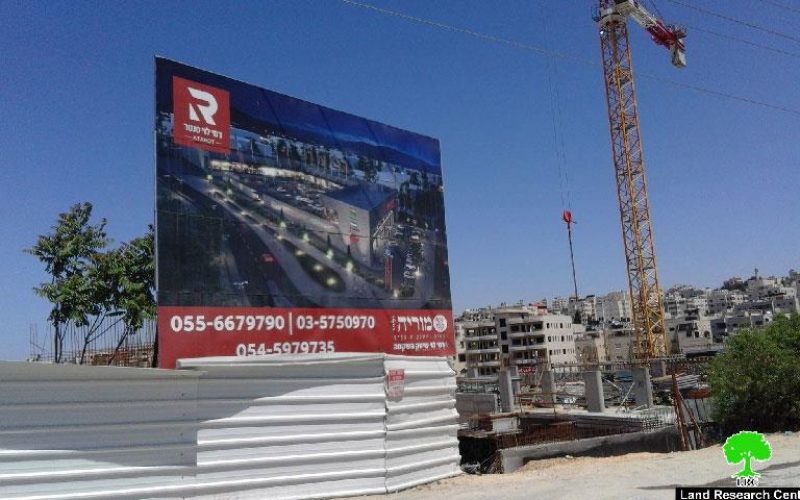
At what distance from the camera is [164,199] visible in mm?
10500

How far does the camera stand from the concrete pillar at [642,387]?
3388cm

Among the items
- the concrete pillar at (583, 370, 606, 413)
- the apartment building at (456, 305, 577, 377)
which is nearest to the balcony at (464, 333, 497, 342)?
the apartment building at (456, 305, 577, 377)

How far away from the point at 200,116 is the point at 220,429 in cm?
514

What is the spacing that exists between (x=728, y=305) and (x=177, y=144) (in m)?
200

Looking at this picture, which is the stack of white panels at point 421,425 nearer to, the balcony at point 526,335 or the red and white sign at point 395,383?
the red and white sign at point 395,383

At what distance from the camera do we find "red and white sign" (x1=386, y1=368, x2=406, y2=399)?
12.4 meters

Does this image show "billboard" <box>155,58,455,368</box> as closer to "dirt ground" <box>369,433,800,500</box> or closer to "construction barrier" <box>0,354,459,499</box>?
"construction barrier" <box>0,354,459,499</box>

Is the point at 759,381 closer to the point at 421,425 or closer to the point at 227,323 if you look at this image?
the point at 421,425

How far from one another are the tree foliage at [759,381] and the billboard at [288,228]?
394 inches

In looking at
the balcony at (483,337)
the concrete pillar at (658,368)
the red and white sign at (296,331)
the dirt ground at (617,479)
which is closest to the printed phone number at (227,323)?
the red and white sign at (296,331)

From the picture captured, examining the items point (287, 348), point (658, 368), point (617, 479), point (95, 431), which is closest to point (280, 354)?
point (287, 348)

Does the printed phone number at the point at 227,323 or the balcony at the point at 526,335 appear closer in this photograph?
the printed phone number at the point at 227,323

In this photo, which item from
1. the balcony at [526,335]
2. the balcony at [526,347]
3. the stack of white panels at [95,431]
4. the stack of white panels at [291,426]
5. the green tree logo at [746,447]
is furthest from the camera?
the balcony at [526,335]

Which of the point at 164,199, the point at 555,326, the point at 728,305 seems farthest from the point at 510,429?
the point at 728,305
